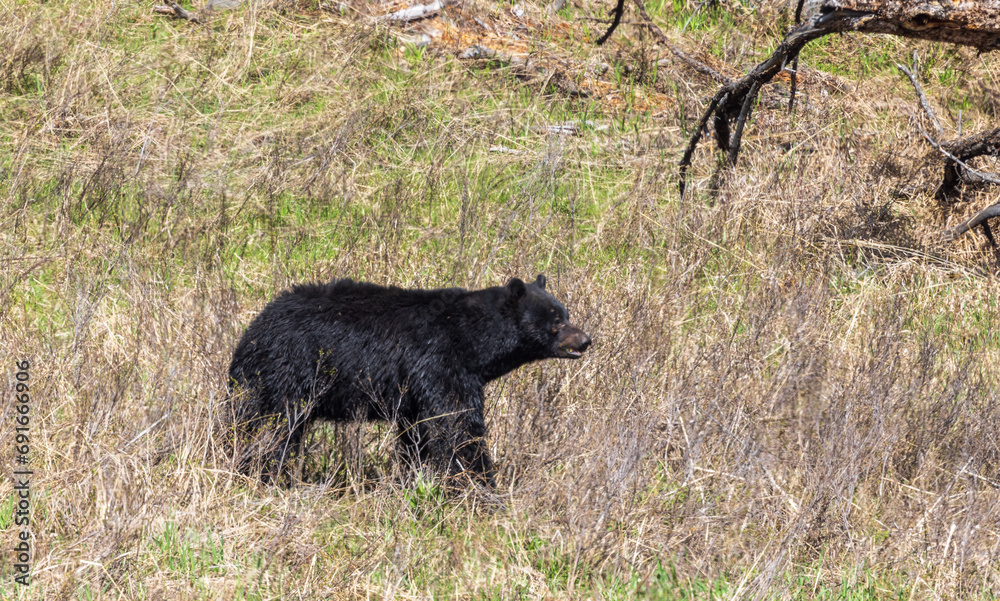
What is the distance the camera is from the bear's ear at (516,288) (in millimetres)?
4465

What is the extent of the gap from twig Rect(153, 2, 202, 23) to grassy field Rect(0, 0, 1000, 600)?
160 mm

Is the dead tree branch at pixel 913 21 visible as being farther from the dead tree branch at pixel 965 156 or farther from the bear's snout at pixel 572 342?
the bear's snout at pixel 572 342

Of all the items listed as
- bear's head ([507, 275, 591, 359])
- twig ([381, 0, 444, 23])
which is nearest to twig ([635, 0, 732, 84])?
twig ([381, 0, 444, 23])

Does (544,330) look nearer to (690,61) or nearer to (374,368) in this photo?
(374,368)

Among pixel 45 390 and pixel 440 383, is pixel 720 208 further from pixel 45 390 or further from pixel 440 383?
pixel 45 390

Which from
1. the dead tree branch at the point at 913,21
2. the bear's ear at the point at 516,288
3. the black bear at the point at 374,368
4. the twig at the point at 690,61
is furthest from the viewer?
the twig at the point at 690,61

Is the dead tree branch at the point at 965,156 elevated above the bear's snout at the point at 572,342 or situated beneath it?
elevated above

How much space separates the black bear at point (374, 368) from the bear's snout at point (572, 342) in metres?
0.27

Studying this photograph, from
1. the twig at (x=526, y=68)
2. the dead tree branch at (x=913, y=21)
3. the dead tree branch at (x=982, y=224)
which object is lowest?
the dead tree branch at (x=982, y=224)

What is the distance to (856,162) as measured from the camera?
756 cm

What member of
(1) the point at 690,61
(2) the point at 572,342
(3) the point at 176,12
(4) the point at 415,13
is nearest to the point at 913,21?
(2) the point at 572,342

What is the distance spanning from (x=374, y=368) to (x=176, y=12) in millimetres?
6089

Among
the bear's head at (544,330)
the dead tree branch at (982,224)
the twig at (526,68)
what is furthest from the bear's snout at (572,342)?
the twig at (526,68)

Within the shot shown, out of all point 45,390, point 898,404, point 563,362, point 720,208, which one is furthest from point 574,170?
point 45,390
